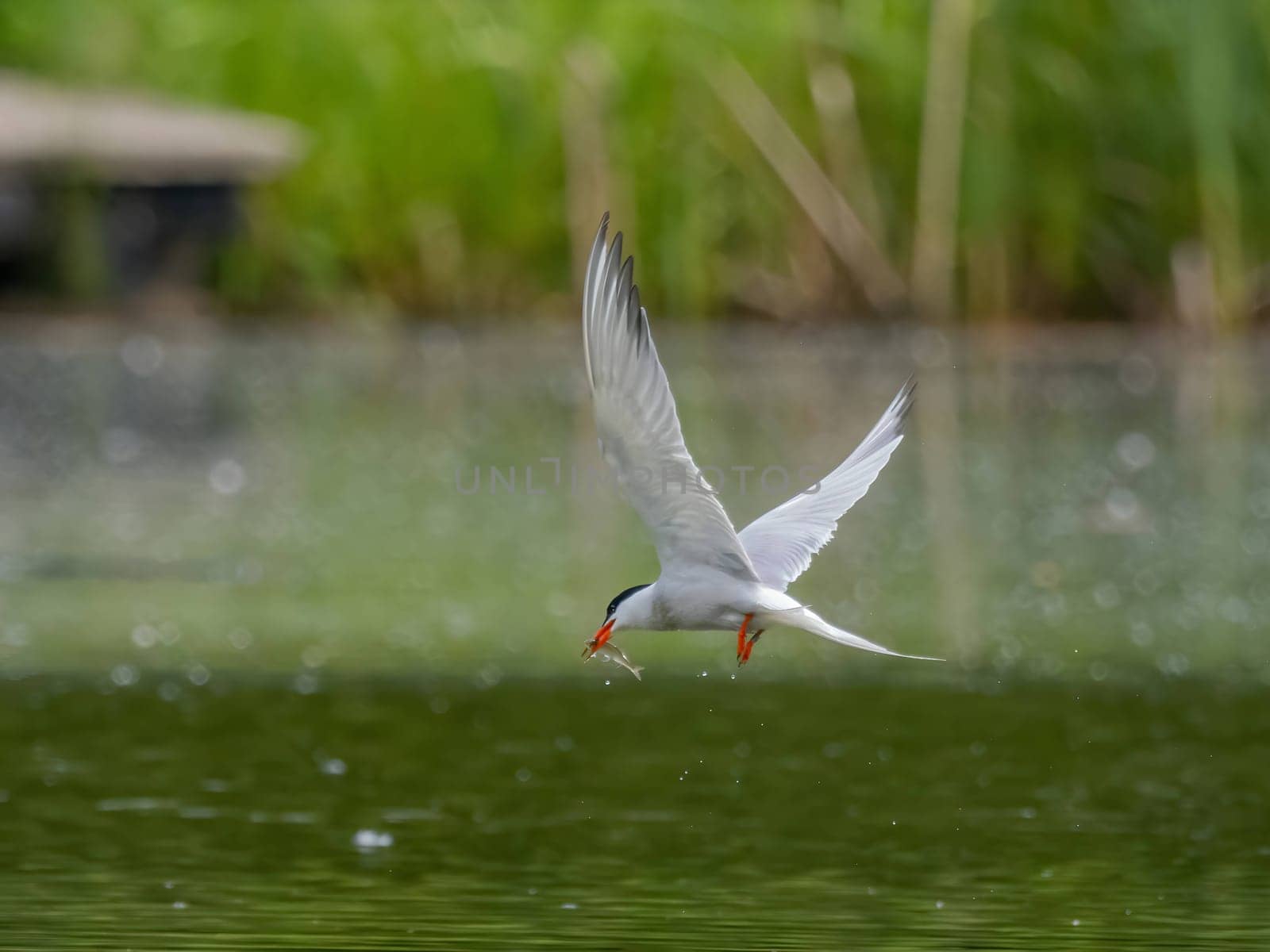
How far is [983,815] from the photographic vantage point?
A: 6957 millimetres

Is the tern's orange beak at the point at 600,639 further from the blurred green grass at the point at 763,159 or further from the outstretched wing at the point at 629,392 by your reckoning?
the blurred green grass at the point at 763,159

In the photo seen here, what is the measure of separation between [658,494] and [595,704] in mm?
3521

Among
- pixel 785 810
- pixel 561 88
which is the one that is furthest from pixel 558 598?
pixel 561 88

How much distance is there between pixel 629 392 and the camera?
197 inches

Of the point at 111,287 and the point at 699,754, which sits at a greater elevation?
the point at 111,287

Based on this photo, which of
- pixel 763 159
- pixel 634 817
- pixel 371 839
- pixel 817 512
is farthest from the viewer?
pixel 763 159

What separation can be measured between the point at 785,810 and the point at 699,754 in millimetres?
795

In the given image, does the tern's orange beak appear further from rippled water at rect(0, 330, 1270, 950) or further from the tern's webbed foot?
rippled water at rect(0, 330, 1270, 950)

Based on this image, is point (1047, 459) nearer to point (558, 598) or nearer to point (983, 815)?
point (558, 598)

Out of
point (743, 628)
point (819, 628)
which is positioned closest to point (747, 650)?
point (743, 628)

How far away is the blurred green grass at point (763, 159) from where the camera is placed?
69.3 feet

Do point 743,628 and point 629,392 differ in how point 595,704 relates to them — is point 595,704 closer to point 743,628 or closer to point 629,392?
point 743,628

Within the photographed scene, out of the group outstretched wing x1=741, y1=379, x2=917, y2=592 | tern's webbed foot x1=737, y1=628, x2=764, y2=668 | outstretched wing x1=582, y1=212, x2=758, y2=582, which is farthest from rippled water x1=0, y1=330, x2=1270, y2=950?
outstretched wing x1=582, y1=212, x2=758, y2=582

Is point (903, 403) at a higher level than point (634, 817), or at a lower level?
higher
